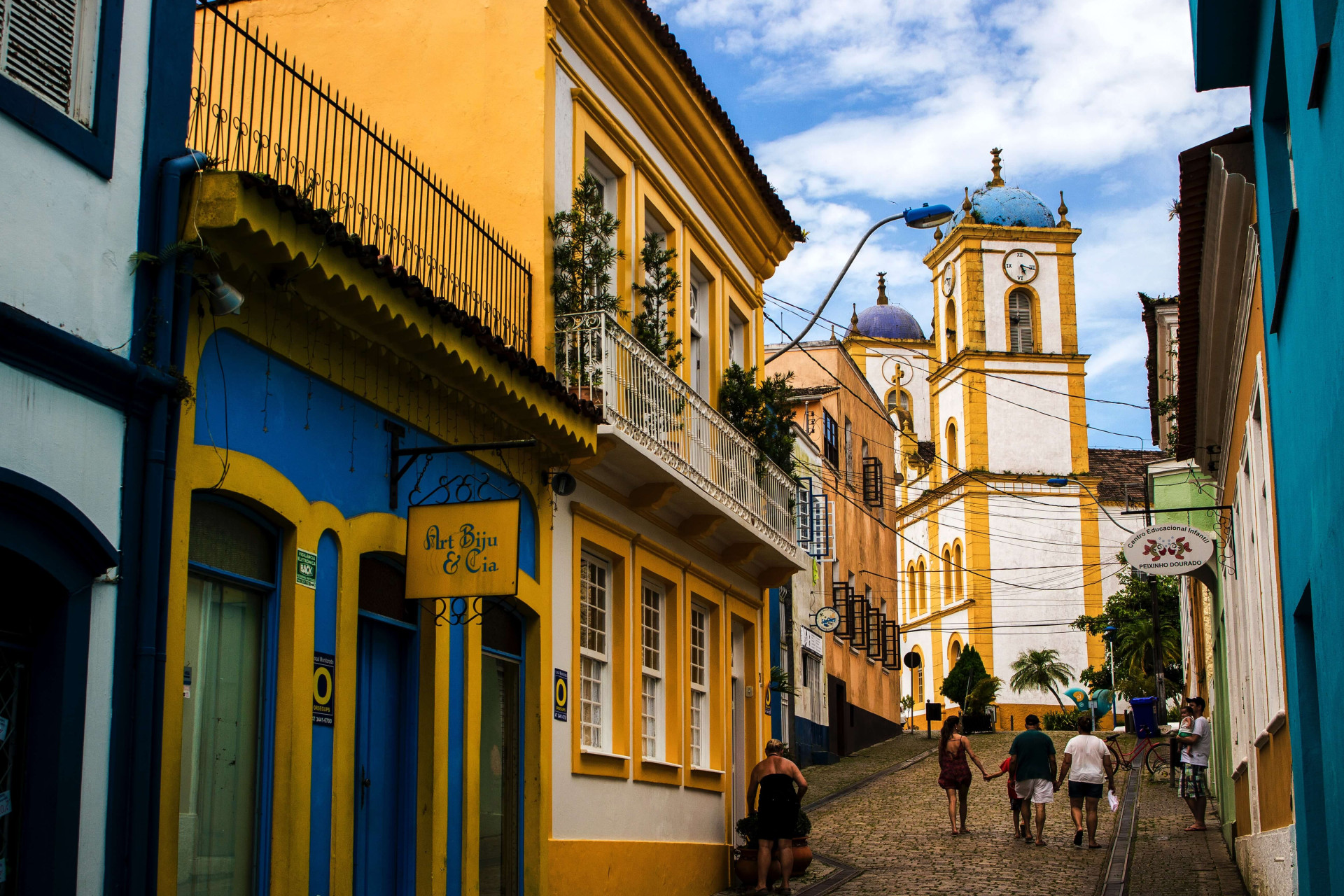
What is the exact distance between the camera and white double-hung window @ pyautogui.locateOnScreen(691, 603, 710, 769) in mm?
16688

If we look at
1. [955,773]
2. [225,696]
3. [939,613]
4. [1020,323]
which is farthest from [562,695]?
[1020,323]

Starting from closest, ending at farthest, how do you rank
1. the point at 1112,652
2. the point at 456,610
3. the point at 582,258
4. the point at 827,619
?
the point at 456,610, the point at 582,258, the point at 827,619, the point at 1112,652

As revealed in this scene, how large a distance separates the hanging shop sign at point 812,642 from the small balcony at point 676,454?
12.3 m

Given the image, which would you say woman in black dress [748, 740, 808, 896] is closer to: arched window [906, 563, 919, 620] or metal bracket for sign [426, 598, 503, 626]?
metal bracket for sign [426, 598, 503, 626]

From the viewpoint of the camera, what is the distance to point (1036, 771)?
734 inches

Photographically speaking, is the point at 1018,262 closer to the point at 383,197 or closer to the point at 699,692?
the point at 699,692

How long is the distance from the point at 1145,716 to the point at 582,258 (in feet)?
55.9

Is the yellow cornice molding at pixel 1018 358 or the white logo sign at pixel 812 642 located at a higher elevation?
the yellow cornice molding at pixel 1018 358

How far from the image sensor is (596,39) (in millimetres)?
→ 14078

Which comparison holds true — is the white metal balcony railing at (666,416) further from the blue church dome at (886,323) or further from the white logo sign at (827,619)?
the blue church dome at (886,323)

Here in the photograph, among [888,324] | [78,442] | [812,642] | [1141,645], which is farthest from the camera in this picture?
[888,324]

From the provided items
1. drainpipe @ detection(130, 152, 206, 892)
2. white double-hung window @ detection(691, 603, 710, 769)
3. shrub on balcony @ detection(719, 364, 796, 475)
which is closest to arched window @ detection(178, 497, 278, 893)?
drainpipe @ detection(130, 152, 206, 892)

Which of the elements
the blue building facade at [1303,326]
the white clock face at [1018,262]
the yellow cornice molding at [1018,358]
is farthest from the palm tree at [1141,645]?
the blue building facade at [1303,326]

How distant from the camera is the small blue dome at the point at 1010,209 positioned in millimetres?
67688
